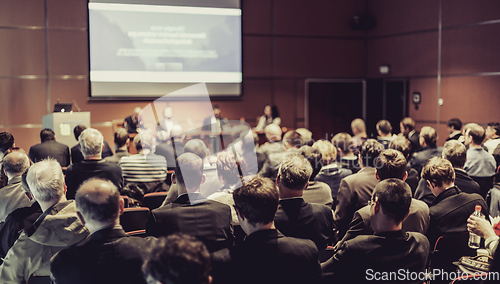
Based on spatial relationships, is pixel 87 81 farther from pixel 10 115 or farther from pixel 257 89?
pixel 257 89

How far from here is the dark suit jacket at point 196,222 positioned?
234 centimetres

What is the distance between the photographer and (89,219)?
1893 millimetres

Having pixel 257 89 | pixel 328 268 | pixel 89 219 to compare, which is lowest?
pixel 328 268

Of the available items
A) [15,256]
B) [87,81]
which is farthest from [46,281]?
[87,81]

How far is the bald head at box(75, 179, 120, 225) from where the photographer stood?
1.88 meters

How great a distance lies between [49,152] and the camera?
5.33 m

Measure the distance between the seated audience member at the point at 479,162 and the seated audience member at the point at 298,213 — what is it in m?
2.98

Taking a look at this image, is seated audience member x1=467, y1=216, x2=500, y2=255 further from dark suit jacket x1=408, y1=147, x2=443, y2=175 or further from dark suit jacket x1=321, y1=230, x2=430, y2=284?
dark suit jacket x1=408, y1=147, x2=443, y2=175

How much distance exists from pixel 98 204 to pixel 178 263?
814 millimetres

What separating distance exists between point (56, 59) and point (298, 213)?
7490mm

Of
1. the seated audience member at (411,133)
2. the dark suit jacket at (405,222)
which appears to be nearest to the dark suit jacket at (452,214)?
the dark suit jacket at (405,222)

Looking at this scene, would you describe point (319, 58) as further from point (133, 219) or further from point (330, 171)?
point (133, 219)

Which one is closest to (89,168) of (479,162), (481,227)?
(481,227)

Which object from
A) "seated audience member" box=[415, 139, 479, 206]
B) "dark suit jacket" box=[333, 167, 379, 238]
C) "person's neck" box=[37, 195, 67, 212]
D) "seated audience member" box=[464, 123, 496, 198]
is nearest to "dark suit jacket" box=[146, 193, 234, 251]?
"person's neck" box=[37, 195, 67, 212]
